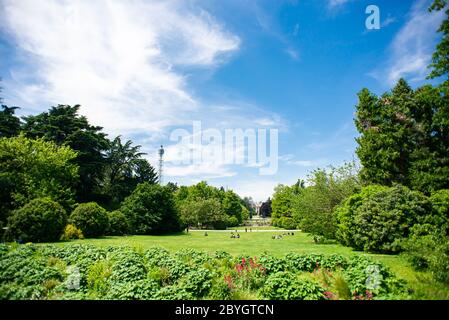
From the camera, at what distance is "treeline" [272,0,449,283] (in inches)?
562

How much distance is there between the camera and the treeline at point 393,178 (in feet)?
46.8

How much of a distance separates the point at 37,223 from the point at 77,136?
17.8 m

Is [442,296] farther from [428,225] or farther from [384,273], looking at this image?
[428,225]

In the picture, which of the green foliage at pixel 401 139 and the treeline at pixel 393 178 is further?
the green foliage at pixel 401 139

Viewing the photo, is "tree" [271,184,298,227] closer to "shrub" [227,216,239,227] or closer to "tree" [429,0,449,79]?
"shrub" [227,216,239,227]

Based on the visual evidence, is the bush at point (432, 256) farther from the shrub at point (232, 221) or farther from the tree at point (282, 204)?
the shrub at point (232, 221)

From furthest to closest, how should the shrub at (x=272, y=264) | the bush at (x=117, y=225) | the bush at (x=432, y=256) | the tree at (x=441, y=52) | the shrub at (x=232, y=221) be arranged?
the shrub at (x=232, y=221), the bush at (x=117, y=225), the tree at (x=441, y=52), the shrub at (x=272, y=264), the bush at (x=432, y=256)

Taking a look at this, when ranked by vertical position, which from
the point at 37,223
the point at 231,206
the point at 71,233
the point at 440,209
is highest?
the point at 440,209

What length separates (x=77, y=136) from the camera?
35.5 m

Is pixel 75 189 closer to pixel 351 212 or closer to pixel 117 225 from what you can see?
pixel 117 225

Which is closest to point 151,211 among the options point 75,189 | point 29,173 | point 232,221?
point 75,189

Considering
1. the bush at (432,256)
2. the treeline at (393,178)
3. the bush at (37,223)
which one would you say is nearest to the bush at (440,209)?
the treeline at (393,178)

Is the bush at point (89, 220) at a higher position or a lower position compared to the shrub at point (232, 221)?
higher

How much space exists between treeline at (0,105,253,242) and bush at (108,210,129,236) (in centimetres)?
11
